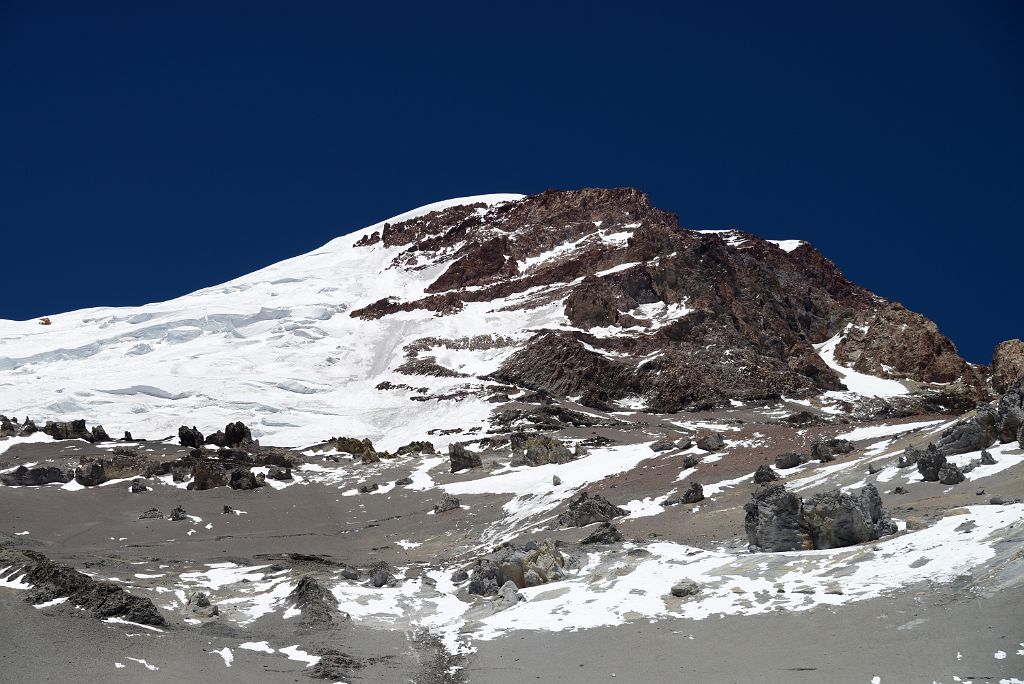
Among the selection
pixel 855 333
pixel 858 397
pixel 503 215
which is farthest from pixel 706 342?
pixel 503 215

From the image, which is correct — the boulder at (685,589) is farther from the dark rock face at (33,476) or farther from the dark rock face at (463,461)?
the dark rock face at (33,476)

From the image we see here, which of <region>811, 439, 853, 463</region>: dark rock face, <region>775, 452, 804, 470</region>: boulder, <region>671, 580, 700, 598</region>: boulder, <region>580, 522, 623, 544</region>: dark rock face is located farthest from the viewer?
<region>811, 439, 853, 463</region>: dark rock face

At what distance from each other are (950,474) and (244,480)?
29.7 metres

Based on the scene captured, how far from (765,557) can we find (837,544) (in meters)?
1.27

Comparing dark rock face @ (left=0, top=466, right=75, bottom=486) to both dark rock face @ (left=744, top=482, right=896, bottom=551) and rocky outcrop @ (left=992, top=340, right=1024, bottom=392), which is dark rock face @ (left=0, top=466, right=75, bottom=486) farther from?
rocky outcrop @ (left=992, top=340, right=1024, bottom=392)

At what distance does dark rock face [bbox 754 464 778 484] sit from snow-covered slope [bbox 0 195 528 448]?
38481mm

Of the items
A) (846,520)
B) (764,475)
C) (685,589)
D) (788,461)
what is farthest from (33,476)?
(846,520)

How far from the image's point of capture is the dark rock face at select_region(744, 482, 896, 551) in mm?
16422

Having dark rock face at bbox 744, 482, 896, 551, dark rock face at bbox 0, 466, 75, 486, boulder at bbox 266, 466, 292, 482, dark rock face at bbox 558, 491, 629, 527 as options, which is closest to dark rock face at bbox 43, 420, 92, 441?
dark rock face at bbox 0, 466, 75, 486

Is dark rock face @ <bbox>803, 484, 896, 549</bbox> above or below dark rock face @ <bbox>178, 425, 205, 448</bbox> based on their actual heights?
below

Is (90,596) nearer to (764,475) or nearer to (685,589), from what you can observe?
(685,589)

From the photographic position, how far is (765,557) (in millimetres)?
16781

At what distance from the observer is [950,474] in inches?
770

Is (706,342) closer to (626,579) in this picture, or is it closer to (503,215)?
(503,215)
